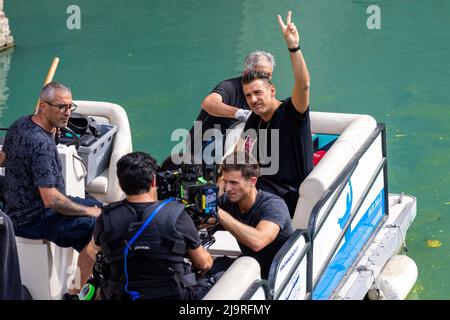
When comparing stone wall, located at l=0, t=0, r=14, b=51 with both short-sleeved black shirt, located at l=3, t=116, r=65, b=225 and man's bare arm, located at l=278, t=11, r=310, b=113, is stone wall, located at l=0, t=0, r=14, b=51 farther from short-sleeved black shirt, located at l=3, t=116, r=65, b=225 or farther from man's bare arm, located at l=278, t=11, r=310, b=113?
man's bare arm, located at l=278, t=11, r=310, b=113

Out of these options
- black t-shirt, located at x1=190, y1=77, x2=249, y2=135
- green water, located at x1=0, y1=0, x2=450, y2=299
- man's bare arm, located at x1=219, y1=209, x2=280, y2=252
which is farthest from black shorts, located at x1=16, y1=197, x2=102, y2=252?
green water, located at x1=0, y1=0, x2=450, y2=299

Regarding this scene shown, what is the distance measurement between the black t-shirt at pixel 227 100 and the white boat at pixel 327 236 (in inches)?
6.1

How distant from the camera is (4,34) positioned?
46.9ft

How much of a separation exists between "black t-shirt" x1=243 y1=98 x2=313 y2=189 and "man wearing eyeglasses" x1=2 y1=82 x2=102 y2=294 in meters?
1.26

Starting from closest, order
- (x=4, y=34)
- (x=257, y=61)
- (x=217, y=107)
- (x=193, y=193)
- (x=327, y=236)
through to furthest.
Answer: (x=193, y=193)
(x=327, y=236)
(x=257, y=61)
(x=217, y=107)
(x=4, y=34)

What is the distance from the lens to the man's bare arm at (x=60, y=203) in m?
5.71

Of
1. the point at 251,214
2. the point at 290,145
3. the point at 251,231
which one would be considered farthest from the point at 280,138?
the point at 251,231

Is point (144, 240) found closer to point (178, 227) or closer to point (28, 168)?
point (178, 227)

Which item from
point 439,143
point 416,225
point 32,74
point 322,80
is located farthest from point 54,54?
point 416,225

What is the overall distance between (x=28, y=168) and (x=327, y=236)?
1872 mm

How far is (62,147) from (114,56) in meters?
7.74

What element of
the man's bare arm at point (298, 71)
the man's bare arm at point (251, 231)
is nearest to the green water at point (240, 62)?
the man's bare arm at point (298, 71)

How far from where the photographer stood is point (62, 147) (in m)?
6.32

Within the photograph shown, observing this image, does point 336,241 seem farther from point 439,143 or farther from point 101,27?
point 101,27
